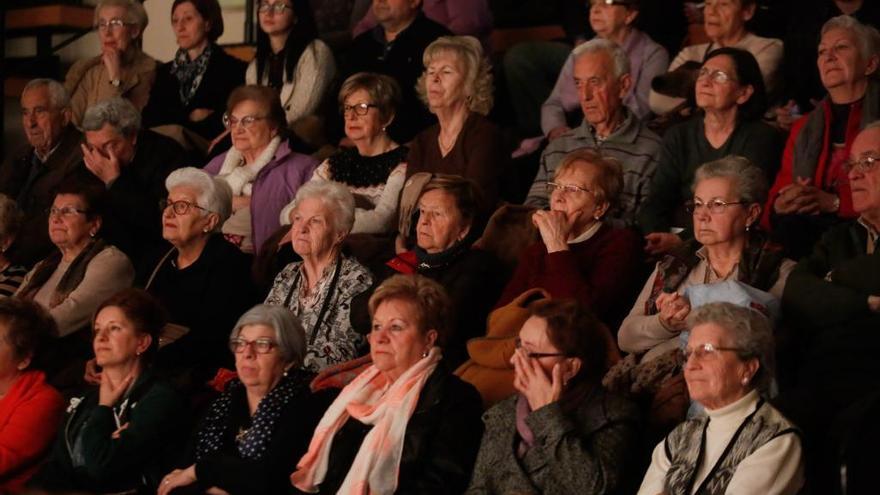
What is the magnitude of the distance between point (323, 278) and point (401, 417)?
108 cm

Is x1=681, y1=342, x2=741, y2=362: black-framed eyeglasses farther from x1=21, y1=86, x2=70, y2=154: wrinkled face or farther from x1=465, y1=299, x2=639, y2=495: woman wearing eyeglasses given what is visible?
x1=21, y1=86, x2=70, y2=154: wrinkled face

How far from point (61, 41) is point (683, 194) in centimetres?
444

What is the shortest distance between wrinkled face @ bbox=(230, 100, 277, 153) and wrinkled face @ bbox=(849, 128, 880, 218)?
8.64 feet

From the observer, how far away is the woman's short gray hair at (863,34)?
228 inches

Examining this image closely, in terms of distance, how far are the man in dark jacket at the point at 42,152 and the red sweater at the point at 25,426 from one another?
1843 millimetres

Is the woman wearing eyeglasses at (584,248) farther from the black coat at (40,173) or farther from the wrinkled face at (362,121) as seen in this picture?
the black coat at (40,173)

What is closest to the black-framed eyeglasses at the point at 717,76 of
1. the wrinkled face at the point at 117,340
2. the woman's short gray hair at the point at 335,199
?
the woman's short gray hair at the point at 335,199

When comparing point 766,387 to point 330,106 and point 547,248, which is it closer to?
point 547,248

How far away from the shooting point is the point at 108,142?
6.95 m

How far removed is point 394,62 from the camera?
7.24m

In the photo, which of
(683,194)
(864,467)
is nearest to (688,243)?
(683,194)

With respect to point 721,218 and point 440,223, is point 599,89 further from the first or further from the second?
point 721,218

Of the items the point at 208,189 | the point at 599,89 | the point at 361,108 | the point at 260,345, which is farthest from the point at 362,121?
the point at 260,345

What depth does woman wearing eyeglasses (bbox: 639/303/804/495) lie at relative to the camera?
409 cm
